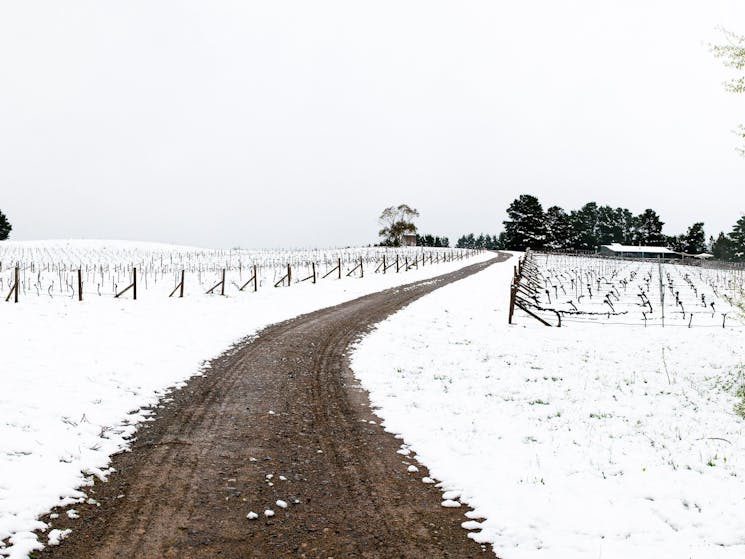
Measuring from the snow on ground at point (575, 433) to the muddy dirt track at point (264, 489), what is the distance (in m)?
0.68

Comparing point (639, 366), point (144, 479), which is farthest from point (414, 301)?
point (144, 479)

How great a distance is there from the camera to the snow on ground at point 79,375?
18.1 ft

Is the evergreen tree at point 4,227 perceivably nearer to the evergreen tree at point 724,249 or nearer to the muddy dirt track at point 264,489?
the muddy dirt track at point 264,489

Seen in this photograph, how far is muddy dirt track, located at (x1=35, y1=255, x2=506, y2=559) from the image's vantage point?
14.8 feet

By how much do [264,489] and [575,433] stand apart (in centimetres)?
509

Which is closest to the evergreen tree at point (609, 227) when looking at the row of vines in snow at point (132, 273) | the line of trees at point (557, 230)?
the line of trees at point (557, 230)

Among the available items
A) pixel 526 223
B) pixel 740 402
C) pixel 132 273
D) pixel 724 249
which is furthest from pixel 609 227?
pixel 740 402

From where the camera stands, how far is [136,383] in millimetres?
9773

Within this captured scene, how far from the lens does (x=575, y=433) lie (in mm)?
7711

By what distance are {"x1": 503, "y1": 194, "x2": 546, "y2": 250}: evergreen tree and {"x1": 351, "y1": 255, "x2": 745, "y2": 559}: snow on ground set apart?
8949 cm

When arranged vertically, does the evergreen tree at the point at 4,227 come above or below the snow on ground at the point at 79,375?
above

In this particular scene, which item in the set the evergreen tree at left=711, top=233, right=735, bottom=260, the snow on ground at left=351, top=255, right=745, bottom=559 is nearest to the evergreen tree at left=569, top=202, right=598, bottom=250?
the evergreen tree at left=711, top=233, right=735, bottom=260

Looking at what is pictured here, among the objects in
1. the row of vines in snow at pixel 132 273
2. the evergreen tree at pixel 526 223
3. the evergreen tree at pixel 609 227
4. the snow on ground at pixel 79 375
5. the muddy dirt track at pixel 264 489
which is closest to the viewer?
the muddy dirt track at pixel 264 489

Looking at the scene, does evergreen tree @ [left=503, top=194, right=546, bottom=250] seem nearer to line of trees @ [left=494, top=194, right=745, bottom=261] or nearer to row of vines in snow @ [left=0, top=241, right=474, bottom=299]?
line of trees @ [left=494, top=194, right=745, bottom=261]
